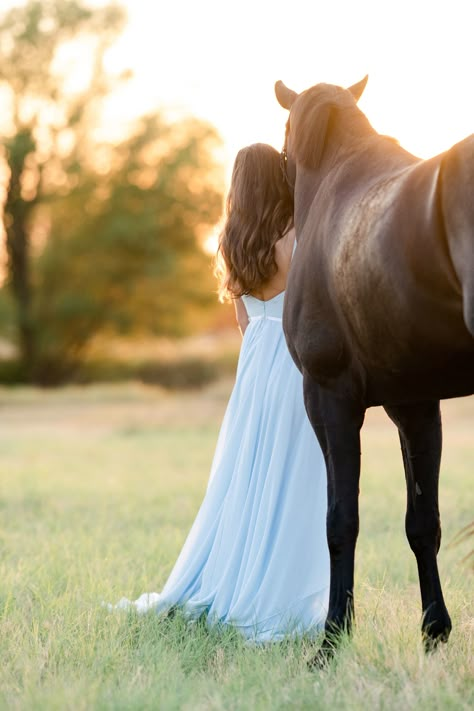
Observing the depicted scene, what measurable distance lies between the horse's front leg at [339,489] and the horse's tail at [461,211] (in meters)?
0.85

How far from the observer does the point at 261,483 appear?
148 inches

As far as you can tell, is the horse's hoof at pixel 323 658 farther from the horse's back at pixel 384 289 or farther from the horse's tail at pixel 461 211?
the horse's tail at pixel 461 211

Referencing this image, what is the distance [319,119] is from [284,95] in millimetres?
312

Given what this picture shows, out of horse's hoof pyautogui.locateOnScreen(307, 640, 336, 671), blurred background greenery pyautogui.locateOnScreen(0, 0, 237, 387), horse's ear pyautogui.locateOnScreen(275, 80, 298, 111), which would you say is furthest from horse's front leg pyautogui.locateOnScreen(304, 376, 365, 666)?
blurred background greenery pyautogui.locateOnScreen(0, 0, 237, 387)

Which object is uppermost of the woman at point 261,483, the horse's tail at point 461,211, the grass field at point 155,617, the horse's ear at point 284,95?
the horse's ear at point 284,95

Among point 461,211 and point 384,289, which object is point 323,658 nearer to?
point 384,289

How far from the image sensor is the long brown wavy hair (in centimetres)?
363

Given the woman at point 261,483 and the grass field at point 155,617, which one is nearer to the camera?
the grass field at point 155,617

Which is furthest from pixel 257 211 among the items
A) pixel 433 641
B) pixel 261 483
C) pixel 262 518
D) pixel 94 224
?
pixel 94 224

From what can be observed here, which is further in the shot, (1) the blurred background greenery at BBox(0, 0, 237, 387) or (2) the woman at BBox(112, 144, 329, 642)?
(1) the blurred background greenery at BBox(0, 0, 237, 387)

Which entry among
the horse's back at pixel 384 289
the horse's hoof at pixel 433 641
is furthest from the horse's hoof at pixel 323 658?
the horse's back at pixel 384 289

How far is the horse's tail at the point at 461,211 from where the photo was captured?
2115mm

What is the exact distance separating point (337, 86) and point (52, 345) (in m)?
21.9

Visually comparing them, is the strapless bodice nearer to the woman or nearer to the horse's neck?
the woman
